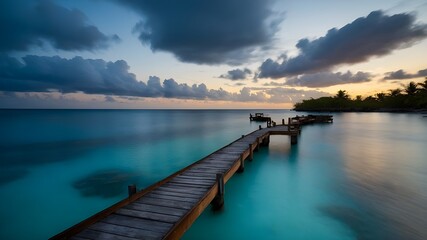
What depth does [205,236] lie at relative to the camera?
650 cm

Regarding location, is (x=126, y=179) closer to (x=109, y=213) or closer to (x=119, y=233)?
(x=109, y=213)

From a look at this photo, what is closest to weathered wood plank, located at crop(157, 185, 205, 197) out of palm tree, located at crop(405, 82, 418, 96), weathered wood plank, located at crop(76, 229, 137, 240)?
weathered wood plank, located at crop(76, 229, 137, 240)

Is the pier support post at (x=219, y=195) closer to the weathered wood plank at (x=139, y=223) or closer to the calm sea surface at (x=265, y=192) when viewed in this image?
the calm sea surface at (x=265, y=192)

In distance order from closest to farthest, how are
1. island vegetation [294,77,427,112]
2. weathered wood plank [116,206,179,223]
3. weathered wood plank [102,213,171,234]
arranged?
weathered wood plank [102,213,171,234] → weathered wood plank [116,206,179,223] → island vegetation [294,77,427,112]

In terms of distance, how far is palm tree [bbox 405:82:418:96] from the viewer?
261 ft

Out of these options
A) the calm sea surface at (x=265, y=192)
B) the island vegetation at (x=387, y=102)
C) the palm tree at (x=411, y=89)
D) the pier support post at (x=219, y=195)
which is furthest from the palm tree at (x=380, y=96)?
the pier support post at (x=219, y=195)

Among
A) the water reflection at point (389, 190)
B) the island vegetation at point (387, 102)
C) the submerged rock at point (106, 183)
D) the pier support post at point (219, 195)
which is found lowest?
the water reflection at point (389, 190)

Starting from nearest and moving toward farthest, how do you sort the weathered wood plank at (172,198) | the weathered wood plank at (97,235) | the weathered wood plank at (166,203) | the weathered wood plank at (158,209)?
the weathered wood plank at (97,235), the weathered wood plank at (158,209), the weathered wood plank at (166,203), the weathered wood plank at (172,198)

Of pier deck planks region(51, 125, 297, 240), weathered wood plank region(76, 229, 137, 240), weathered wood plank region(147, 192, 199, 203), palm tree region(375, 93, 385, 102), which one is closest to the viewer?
weathered wood plank region(76, 229, 137, 240)

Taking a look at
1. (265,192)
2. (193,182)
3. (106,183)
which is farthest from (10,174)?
(265,192)

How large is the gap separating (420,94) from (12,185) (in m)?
104

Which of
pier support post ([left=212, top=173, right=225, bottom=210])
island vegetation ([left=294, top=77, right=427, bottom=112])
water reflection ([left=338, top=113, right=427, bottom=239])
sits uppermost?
island vegetation ([left=294, top=77, right=427, bottom=112])

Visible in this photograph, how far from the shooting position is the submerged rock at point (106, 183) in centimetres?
1006

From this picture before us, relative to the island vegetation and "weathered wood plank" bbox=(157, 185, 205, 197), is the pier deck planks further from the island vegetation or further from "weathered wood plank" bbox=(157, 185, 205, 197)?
the island vegetation
